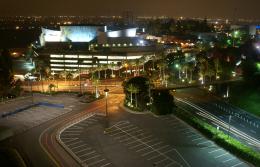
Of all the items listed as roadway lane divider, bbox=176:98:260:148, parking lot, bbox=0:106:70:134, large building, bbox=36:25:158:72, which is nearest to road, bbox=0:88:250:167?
parking lot, bbox=0:106:70:134

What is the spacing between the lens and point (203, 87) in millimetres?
71500

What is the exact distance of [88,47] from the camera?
126000mm

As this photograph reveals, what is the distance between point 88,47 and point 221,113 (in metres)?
77.5

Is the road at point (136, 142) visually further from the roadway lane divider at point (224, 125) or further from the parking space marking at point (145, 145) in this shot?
the roadway lane divider at point (224, 125)

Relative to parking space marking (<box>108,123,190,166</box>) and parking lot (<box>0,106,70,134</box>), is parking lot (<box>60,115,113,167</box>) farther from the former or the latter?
parking lot (<box>0,106,70,134</box>)

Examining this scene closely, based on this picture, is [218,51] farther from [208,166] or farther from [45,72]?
[208,166]

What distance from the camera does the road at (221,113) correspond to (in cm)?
4767

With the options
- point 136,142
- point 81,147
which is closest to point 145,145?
point 136,142

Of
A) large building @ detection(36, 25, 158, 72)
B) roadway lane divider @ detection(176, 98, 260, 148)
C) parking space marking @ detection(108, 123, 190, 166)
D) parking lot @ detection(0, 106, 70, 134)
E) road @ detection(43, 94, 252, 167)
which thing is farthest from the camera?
large building @ detection(36, 25, 158, 72)

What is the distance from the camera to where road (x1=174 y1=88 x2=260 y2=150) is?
156ft

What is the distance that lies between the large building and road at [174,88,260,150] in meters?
48.1

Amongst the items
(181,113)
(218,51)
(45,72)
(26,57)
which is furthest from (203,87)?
(26,57)

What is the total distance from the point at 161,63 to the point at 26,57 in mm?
67412

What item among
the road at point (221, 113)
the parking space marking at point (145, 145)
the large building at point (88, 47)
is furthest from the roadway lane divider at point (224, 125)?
the large building at point (88, 47)
